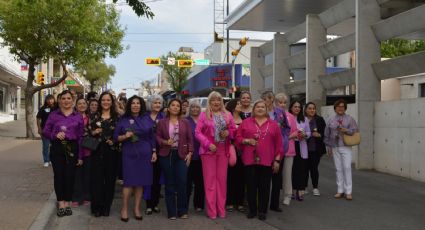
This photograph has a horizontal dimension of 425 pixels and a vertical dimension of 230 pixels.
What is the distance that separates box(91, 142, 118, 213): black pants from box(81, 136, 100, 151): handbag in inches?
3.7

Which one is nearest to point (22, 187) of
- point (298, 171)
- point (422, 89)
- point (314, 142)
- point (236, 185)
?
point (236, 185)

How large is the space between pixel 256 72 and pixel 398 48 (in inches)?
950

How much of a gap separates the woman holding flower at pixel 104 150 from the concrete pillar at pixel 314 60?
10.7m

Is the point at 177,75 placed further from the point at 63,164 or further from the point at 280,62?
the point at 63,164

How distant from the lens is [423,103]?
1153 centimetres

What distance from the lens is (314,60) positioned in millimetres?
17172

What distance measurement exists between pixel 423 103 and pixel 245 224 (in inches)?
243

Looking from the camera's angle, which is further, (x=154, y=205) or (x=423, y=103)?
(x=423, y=103)

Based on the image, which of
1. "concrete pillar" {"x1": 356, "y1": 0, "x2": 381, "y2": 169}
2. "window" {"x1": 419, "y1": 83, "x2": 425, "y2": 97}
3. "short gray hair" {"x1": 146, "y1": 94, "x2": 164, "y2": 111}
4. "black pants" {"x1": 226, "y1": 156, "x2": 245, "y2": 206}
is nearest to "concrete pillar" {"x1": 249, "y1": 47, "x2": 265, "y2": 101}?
"concrete pillar" {"x1": 356, "y1": 0, "x2": 381, "y2": 169}

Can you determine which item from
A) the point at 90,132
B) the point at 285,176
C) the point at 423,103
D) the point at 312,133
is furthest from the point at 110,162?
the point at 423,103

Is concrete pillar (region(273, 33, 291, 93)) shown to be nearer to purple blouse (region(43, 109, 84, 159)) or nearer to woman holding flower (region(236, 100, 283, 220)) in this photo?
woman holding flower (region(236, 100, 283, 220))

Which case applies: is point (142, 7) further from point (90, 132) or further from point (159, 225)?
point (159, 225)

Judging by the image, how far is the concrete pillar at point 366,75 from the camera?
534 inches

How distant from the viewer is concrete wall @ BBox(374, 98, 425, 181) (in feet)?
38.1
